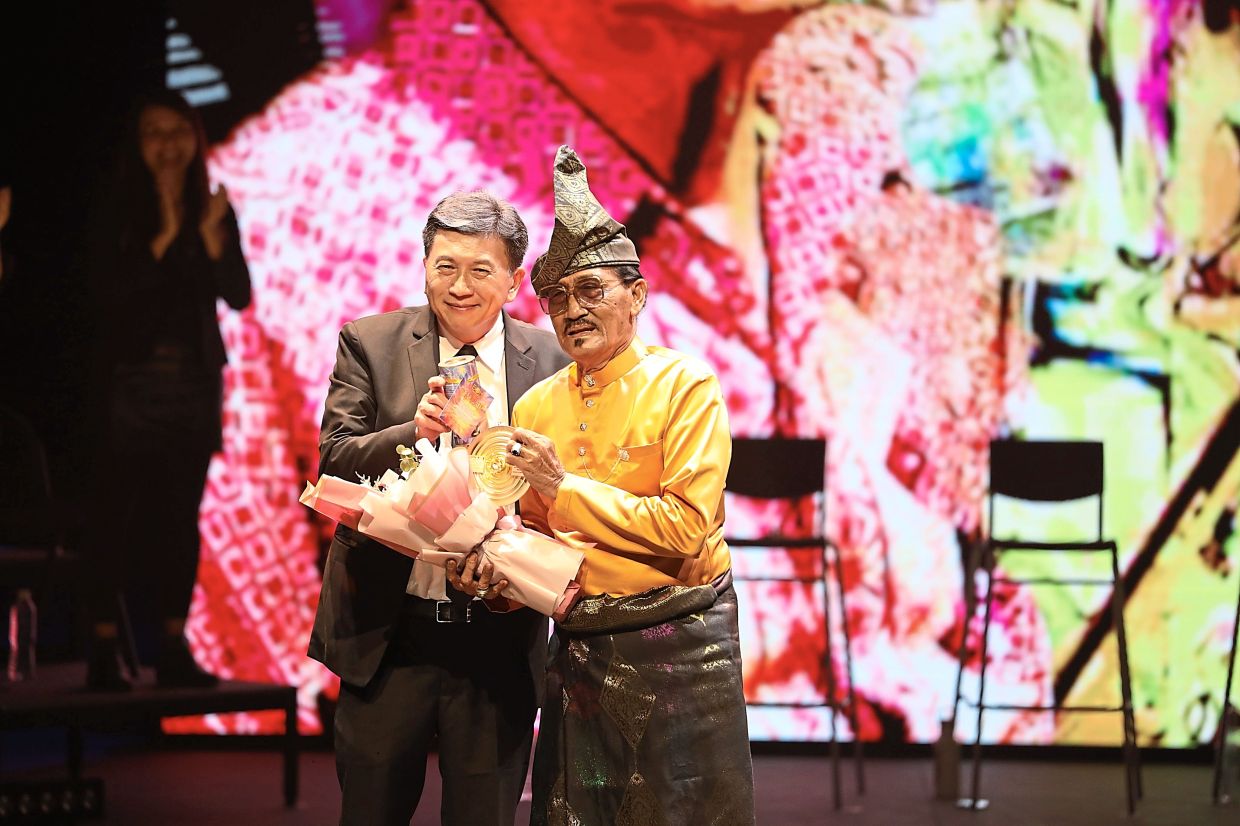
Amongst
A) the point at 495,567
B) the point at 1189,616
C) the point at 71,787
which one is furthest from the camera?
the point at 1189,616

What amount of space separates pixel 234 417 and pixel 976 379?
2.97 meters

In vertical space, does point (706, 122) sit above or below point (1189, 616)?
above

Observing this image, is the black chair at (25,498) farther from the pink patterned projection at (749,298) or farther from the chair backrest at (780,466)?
the chair backrest at (780,466)

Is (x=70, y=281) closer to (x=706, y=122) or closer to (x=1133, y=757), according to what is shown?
(x=706, y=122)

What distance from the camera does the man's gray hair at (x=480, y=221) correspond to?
2551 millimetres

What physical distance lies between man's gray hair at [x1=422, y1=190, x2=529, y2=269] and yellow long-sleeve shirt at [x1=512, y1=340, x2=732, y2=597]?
318mm

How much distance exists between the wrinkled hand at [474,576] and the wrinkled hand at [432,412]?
0.73 feet

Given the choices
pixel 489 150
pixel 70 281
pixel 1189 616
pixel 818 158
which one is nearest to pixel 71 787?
pixel 70 281

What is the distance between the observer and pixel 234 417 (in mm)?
5691

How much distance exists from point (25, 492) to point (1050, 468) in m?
3.79

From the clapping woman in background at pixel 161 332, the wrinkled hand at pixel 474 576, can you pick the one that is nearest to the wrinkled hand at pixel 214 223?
the clapping woman in background at pixel 161 332

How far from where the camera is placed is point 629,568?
2.30 m

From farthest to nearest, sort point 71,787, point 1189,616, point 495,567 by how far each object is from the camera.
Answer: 1. point 1189,616
2. point 71,787
3. point 495,567

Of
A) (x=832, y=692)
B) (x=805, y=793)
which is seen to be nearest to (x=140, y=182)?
(x=832, y=692)
